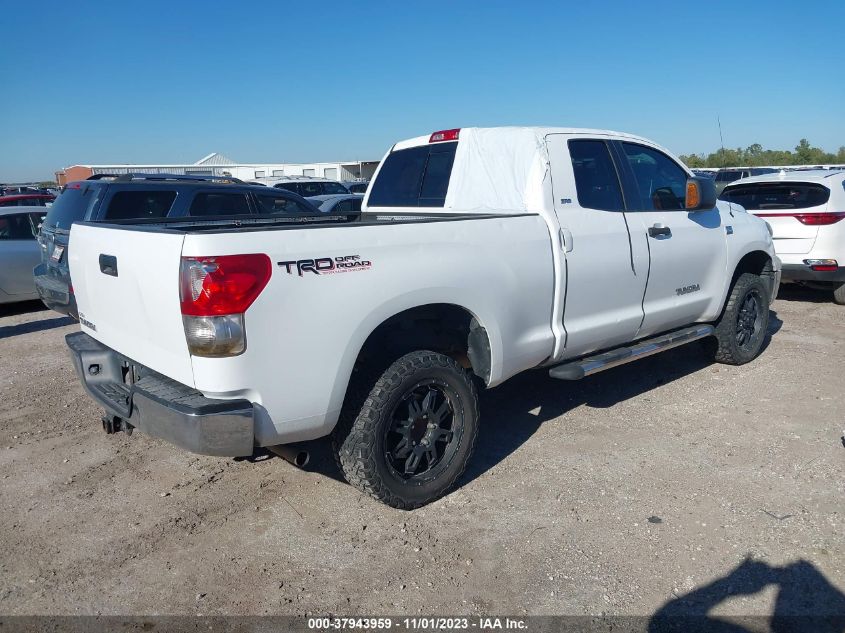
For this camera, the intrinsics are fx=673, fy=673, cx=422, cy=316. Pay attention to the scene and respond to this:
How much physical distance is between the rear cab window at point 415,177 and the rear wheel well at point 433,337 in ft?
4.49

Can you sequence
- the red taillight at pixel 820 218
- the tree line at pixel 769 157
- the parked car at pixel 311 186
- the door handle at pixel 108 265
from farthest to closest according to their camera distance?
1. the tree line at pixel 769 157
2. the parked car at pixel 311 186
3. the red taillight at pixel 820 218
4. the door handle at pixel 108 265

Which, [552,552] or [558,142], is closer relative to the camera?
[552,552]

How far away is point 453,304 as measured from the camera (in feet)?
12.0

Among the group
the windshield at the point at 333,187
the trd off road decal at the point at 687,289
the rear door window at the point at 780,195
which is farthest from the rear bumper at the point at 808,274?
the windshield at the point at 333,187

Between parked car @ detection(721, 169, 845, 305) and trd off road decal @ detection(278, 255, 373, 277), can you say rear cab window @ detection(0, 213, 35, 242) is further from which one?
parked car @ detection(721, 169, 845, 305)

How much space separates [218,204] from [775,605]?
7055mm

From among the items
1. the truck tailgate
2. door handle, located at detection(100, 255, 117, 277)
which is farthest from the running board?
door handle, located at detection(100, 255, 117, 277)

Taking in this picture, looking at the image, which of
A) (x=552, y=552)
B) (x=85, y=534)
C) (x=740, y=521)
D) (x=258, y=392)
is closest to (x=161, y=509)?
(x=85, y=534)

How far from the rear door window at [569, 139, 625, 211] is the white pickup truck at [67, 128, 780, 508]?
18 millimetres

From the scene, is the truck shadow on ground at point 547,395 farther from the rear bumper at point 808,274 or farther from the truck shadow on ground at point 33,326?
the truck shadow on ground at point 33,326

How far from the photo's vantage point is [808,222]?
838cm

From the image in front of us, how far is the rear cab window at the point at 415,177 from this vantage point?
5055 mm

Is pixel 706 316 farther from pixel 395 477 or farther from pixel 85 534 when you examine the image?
pixel 85 534

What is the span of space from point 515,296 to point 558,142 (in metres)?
1.32
